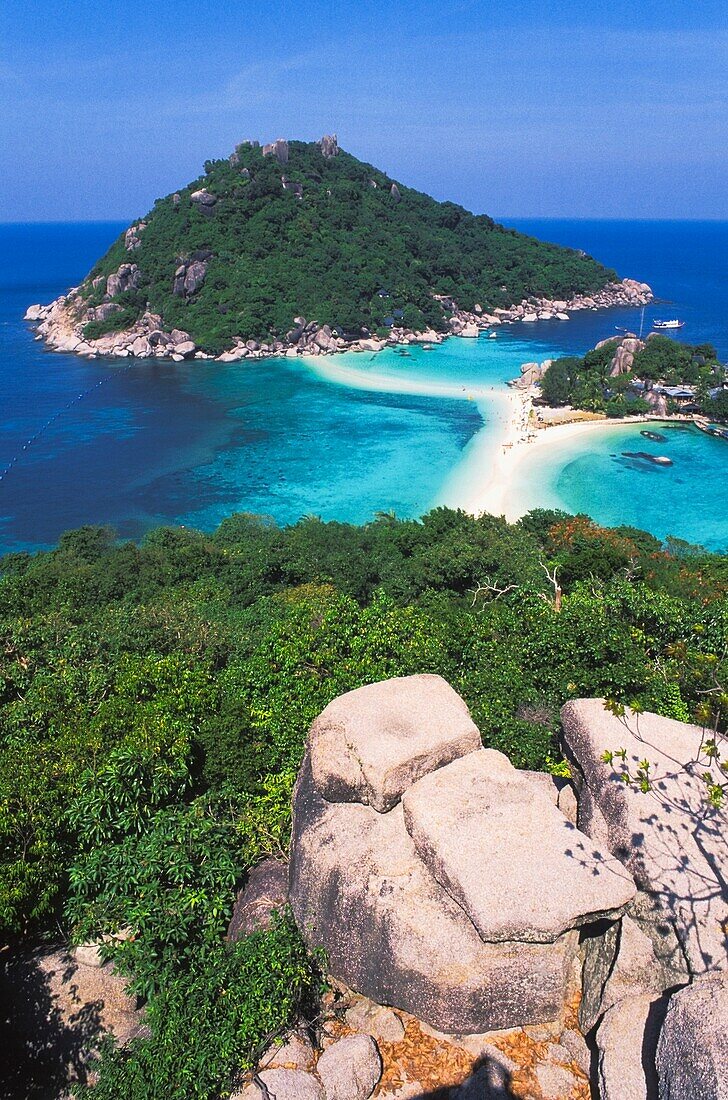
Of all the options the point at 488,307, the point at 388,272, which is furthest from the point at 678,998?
the point at 488,307

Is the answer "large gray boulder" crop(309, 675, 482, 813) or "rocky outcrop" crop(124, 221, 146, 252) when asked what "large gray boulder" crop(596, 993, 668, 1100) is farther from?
"rocky outcrop" crop(124, 221, 146, 252)

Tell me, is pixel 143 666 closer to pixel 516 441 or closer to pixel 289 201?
pixel 516 441

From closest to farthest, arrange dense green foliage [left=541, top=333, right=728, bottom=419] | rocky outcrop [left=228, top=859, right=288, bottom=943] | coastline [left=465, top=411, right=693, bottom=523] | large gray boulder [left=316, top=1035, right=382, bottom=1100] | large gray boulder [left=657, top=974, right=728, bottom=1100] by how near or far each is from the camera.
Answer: large gray boulder [left=657, top=974, right=728, bottom=1100], large gray boulder [left=316, top=1035, right=382, bottom=1100], rocky outcrop [left=228, top=859, right=288, bottom=943], coastline [left=465, top=411, right=693, bottom=523], dense green foliage [left=541, top=333, right=728, bottom=419]

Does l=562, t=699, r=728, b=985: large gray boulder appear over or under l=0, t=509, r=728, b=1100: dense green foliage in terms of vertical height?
over

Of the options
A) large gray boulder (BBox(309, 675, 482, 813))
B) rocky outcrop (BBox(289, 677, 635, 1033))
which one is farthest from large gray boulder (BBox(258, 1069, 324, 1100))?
large gray boulder (BBox(309, 675, 482, 813))

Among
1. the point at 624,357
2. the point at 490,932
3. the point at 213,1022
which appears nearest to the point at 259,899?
the point at 213,1022

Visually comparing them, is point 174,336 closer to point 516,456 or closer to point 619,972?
point 516,456

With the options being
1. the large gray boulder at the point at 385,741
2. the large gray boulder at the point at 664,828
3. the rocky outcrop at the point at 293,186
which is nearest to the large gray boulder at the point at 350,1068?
the large gray boulder at the point at 385,741
